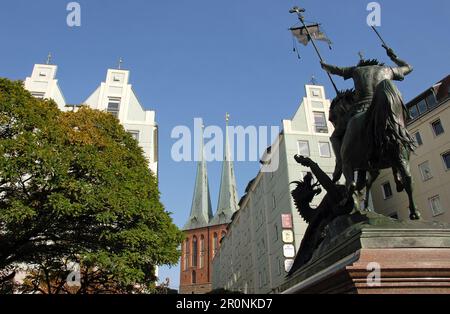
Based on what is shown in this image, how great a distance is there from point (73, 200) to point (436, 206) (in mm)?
27539

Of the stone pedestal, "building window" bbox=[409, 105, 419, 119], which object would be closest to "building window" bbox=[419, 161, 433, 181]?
"building window" bbox=[409, 105, 419, 119]

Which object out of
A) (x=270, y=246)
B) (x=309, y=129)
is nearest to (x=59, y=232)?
(x=270, y=246)

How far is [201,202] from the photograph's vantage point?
9944cm

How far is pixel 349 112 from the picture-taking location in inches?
280

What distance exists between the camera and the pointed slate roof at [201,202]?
309ft

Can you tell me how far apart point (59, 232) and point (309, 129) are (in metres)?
25.8

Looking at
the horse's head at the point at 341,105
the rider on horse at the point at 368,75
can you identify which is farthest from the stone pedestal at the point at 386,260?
the horse's head at the point at 341,105

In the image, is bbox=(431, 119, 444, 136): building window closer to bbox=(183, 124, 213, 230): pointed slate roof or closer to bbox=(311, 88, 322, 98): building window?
bbox=(311, 88, 322, 98): building window

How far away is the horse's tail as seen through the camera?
219 inches

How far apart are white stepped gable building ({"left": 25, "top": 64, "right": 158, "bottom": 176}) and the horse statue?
27385mm

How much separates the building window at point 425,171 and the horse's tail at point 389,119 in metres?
29.2

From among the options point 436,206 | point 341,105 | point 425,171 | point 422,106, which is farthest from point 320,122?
point 341,105

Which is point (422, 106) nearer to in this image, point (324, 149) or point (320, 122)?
point (320, 122)
